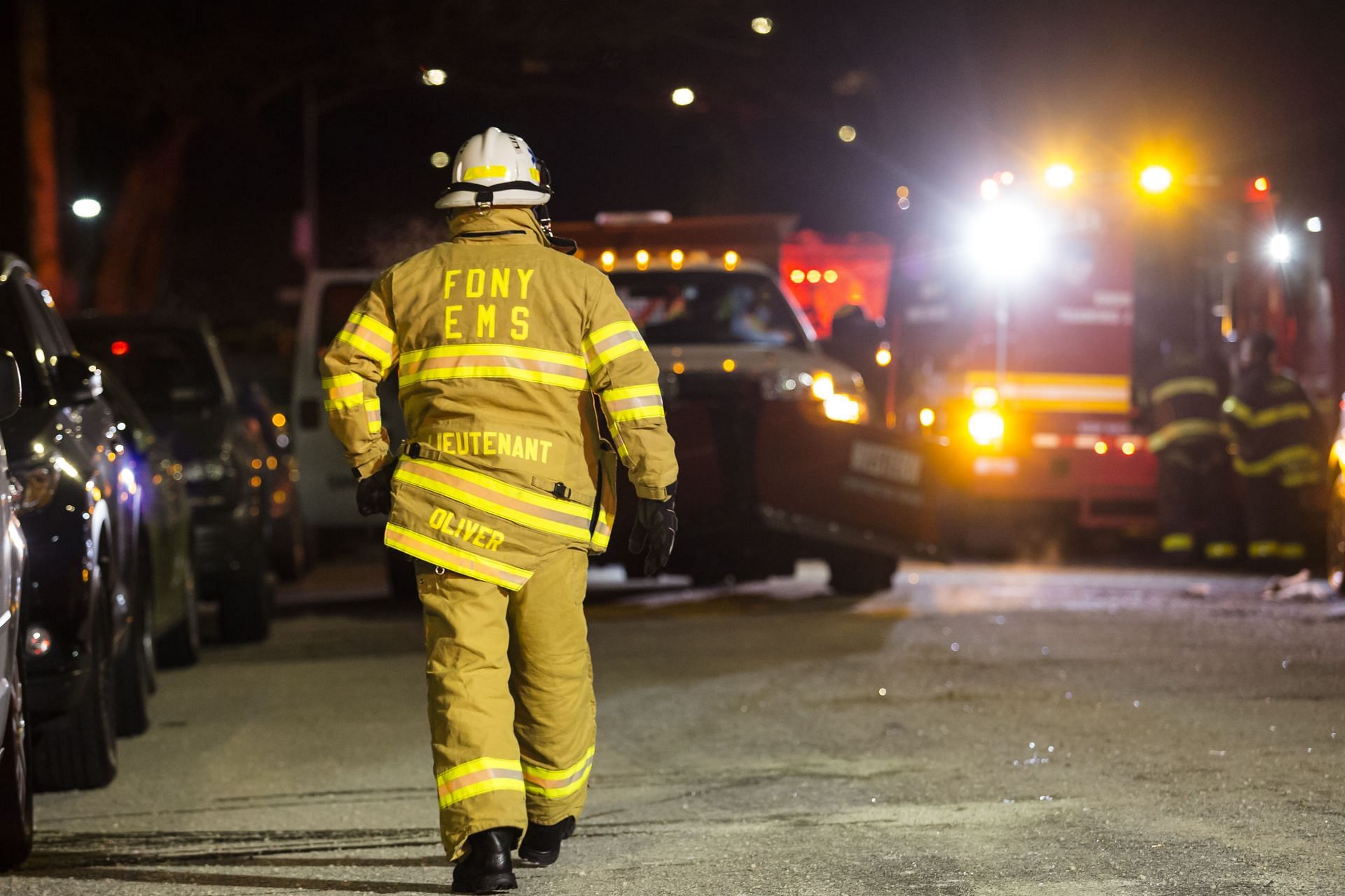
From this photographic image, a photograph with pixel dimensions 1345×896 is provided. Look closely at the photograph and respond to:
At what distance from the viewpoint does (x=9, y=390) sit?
5199 millimetres

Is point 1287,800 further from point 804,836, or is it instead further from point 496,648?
point 496,648

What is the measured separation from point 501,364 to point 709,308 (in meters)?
7.05

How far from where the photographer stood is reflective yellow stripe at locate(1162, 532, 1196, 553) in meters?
14.2

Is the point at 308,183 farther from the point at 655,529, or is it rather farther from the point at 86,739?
the point at 655,529

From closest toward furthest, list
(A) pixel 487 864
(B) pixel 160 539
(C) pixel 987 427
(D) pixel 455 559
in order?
(A) pixel 487 864 < (D) pixel 455 559 < (B) pixel 160 539 < (C) pixel 987 427

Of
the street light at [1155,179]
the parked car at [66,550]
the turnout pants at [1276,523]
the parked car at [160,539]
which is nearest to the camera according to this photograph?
the parked car at [66,550]

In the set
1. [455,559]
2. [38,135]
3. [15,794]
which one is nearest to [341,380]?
[455,559]

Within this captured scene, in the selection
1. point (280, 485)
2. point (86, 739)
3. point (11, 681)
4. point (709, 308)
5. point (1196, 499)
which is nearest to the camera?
point (11, 681)

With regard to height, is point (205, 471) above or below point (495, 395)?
below

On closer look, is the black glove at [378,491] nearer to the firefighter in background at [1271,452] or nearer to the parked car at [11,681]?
the parked car at [11,681]

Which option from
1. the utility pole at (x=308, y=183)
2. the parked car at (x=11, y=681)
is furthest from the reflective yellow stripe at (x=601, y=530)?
the utility pole at (x=308, y=183)

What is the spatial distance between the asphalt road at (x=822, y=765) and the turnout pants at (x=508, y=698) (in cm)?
23

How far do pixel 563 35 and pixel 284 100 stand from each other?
941 cm

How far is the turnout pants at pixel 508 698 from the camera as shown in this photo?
16.7 feet
